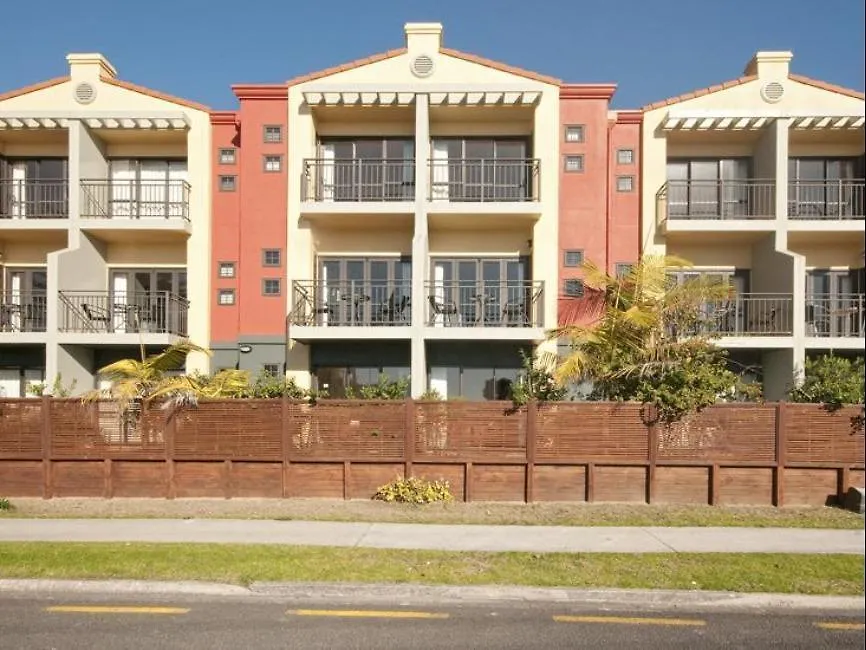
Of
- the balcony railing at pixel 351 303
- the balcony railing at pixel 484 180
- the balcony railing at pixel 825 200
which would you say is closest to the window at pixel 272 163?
the balcony railing at pixel 351 303

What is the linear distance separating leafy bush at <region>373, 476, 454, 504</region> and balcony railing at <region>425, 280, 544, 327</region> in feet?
15.5

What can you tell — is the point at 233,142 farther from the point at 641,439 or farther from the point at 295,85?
the point at 641,439

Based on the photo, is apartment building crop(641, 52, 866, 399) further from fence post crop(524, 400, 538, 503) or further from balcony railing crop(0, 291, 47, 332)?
balcony railing crop(0, 291, 47, 332)

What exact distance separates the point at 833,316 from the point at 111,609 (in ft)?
53.0

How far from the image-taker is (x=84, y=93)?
16344 mm

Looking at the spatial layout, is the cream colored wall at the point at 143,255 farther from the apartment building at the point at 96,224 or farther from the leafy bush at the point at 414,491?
the leafy bush at the point at 414,491

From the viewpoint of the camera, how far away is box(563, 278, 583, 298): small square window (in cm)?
1545

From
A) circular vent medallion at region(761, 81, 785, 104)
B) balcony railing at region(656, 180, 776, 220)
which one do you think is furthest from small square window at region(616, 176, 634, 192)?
circular vent medallion at region(761, 81, 785, 104)

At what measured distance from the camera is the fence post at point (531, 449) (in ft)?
38.1

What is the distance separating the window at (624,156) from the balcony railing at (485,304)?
367cm

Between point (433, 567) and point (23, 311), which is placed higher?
point (23, 311)

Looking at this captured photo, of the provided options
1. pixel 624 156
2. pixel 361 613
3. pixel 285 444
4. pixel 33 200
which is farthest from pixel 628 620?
pixel 33 200

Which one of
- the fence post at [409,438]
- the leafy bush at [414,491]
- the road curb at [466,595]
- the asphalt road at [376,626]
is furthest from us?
the fence post at [409,438]

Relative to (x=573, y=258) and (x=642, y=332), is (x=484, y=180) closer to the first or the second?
(x=573, y=258)
